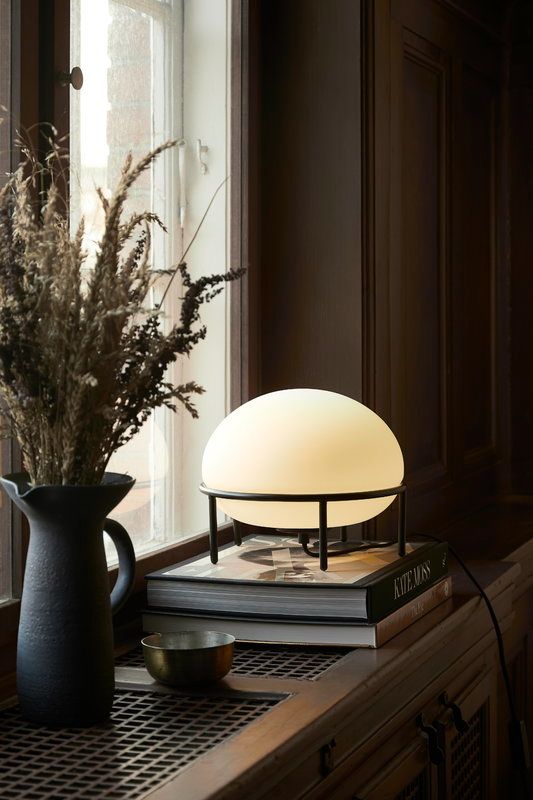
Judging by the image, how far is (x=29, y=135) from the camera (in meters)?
1.45

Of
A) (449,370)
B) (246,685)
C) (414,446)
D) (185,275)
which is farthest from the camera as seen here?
(449,370)

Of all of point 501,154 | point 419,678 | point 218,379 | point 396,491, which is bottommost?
point 419,678

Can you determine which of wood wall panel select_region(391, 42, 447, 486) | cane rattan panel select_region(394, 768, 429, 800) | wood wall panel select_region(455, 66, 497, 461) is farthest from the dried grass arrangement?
wood wall panel select_region(455, 66, 497, 461)

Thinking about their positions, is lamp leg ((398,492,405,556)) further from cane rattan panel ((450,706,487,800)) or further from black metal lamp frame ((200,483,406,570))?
cane rattan panel ((450,706,487,800))

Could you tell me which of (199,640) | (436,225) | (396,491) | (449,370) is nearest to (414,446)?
(449,370)

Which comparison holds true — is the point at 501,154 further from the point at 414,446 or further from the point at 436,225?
the point at 414,446

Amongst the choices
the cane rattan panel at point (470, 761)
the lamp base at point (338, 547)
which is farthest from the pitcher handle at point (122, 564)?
the cane rattan panel at point (470, 761)

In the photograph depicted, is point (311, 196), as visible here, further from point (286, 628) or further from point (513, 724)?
point (513, 724)

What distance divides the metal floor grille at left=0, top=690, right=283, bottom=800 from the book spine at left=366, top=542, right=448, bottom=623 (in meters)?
0.24

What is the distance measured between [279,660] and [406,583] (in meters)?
0.24

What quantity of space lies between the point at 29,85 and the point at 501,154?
1.96 metres

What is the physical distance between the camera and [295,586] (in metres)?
1.54

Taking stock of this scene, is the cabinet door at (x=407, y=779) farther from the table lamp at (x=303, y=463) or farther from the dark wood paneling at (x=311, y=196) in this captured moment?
the dark wood paneling at (x=311, y=196)

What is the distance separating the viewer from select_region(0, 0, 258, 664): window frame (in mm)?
1440
